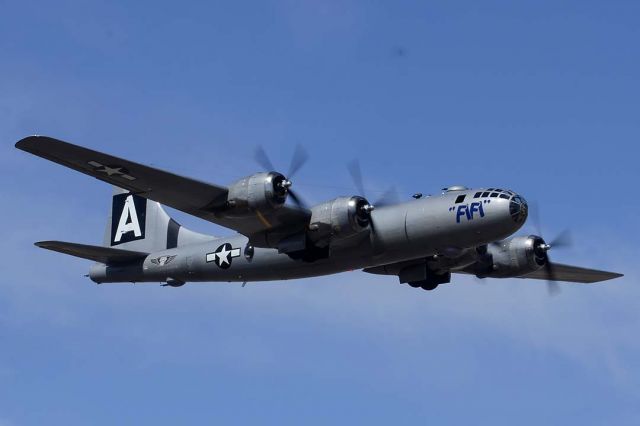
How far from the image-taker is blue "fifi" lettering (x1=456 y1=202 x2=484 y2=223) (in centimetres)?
3775

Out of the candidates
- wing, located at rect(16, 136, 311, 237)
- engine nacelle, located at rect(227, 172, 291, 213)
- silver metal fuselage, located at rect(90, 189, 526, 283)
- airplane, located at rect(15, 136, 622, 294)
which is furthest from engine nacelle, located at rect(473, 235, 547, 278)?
engine nacelle, located at rect(227, 172, 291, 213)

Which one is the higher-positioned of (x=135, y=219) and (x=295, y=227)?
(x=135, y=219)

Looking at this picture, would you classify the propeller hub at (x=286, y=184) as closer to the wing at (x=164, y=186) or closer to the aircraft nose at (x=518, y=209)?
the wing at (x=164, y=186)

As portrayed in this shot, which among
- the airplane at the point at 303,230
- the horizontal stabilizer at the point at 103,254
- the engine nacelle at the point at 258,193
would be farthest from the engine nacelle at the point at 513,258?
the horizontal stabilizer at the point at 103,254

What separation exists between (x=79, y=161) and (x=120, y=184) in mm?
1740

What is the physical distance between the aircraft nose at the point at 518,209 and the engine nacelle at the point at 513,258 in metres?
6.64

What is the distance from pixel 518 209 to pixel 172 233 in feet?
52.7

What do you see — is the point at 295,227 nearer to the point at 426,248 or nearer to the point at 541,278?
the point at 426,248

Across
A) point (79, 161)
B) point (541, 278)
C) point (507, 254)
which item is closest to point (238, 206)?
point (79, 161)

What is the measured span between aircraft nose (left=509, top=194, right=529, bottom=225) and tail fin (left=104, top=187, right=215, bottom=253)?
43.1ft

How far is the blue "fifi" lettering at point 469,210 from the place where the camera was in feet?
124

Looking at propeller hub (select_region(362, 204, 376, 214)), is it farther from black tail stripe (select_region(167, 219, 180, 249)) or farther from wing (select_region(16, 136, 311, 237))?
black tail stripe (select_region(167, 219, 180, 249))

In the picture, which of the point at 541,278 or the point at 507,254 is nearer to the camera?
the point at 507,254

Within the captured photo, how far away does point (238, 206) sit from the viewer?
3734 cm
